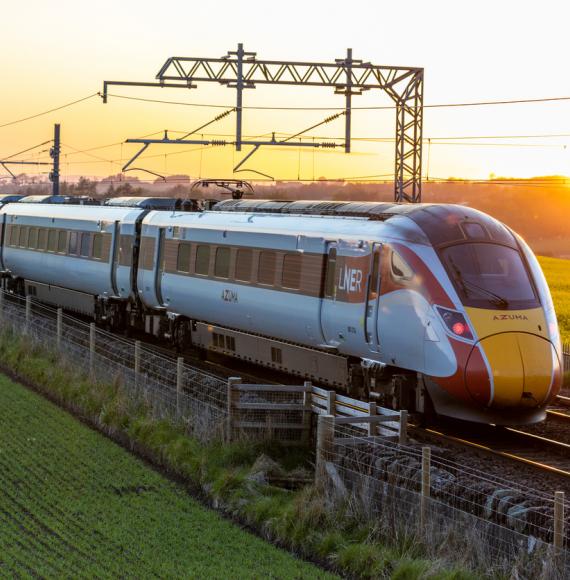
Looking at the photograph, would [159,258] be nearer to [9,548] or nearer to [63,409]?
[63,409]

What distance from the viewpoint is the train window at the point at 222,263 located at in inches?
971

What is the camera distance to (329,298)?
66.8 feet

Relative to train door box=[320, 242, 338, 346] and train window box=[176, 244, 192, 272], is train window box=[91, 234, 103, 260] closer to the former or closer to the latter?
train window box=[176, 244, 192, 272]

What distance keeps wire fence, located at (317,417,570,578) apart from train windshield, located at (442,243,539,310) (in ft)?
8.90

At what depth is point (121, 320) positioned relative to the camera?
104ft

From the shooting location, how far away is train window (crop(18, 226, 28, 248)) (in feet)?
132

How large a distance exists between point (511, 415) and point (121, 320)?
632 inches

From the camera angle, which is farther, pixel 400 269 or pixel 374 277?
pixel 374 277

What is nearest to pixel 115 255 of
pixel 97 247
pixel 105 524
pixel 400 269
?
pixel 97 247

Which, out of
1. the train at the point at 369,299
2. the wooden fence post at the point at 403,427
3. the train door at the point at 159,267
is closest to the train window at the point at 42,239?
the train at the point at 369,299

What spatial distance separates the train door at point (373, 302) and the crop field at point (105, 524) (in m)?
4.10

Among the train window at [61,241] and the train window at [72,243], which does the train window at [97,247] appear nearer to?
the train window at [72,243]

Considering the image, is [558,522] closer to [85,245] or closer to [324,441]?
[324,441]

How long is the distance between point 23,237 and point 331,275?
74.1 feet
